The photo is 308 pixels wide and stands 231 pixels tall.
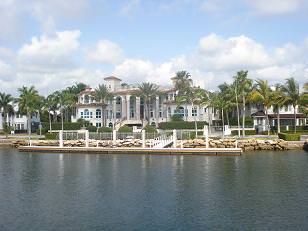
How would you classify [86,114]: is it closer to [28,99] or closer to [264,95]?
[28,99]

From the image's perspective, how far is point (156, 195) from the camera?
3012 centimetres

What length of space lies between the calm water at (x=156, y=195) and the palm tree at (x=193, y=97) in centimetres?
4460

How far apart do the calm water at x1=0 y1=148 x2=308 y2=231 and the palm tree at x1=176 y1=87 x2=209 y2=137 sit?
4460cm

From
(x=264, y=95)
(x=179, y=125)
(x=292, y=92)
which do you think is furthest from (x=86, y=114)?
(x=292, y=92)

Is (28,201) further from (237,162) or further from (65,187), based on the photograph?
(237,162)

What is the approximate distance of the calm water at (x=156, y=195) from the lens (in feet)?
76.3

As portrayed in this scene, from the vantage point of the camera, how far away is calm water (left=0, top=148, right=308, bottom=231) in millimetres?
23266

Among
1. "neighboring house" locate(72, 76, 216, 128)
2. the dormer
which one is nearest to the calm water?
"neighboring house" locate(72, 76, 216, 128)

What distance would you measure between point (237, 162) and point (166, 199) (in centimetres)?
2120

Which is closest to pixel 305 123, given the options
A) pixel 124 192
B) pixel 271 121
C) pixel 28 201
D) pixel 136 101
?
pixel 271 121

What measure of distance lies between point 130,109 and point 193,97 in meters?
19.7

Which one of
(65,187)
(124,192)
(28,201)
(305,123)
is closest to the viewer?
(28,201)

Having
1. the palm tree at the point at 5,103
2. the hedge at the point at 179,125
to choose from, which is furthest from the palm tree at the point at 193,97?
the palm tree at the point at 5,103

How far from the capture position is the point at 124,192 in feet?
103
